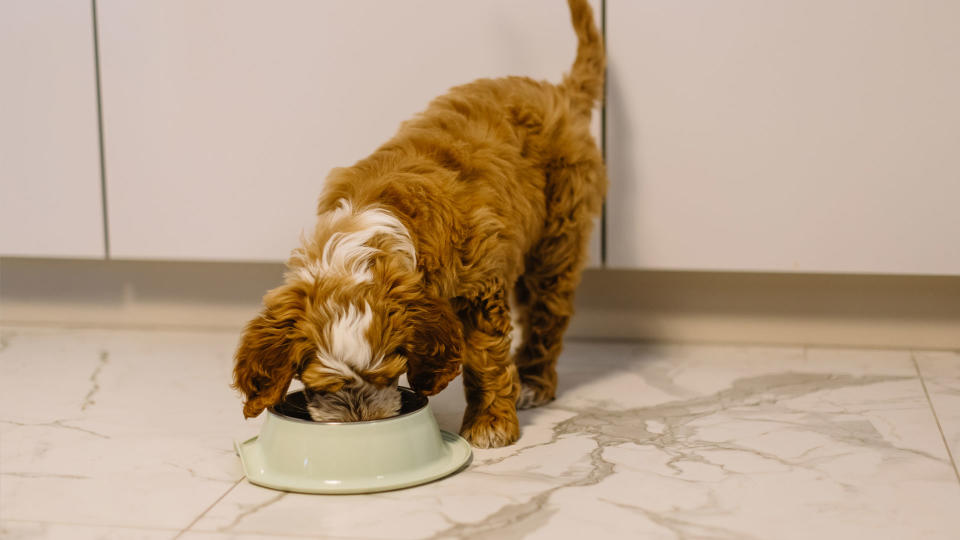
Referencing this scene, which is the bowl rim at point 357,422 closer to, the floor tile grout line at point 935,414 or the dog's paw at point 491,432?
the dog's paw at point 491,432

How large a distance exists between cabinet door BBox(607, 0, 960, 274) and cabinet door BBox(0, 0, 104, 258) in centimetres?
167

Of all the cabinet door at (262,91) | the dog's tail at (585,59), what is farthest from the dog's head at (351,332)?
the cabinet door at (262,91)

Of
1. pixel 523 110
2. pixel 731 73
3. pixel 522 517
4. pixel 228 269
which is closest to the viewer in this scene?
pixel 522 517

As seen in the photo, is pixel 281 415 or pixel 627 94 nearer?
pixel 281 415

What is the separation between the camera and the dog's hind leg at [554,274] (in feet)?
8.60

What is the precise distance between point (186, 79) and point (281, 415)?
1.53 metres

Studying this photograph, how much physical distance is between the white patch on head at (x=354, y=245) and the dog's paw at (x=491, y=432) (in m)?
0.45

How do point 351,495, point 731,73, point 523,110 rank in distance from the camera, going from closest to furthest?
point 351,495, point 523,110, point 731,73

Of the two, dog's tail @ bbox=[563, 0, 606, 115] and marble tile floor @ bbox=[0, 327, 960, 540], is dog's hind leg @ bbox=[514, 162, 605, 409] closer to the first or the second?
marble tile floor @ bbox=[0, 327, 960, 540]

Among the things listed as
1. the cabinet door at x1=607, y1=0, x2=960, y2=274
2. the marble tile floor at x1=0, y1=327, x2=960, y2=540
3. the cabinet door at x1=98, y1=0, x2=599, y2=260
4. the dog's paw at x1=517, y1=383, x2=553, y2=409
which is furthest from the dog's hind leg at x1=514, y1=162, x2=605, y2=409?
the cabinet door at x1=98, y1=0, x2=599, y2=260

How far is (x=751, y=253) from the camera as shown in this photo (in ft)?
9.76

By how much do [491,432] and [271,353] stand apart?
1.98 feet

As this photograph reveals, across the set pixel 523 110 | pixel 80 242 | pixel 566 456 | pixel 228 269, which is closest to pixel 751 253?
pixel 523 110

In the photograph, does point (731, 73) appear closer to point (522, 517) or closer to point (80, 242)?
point (522, 517)
